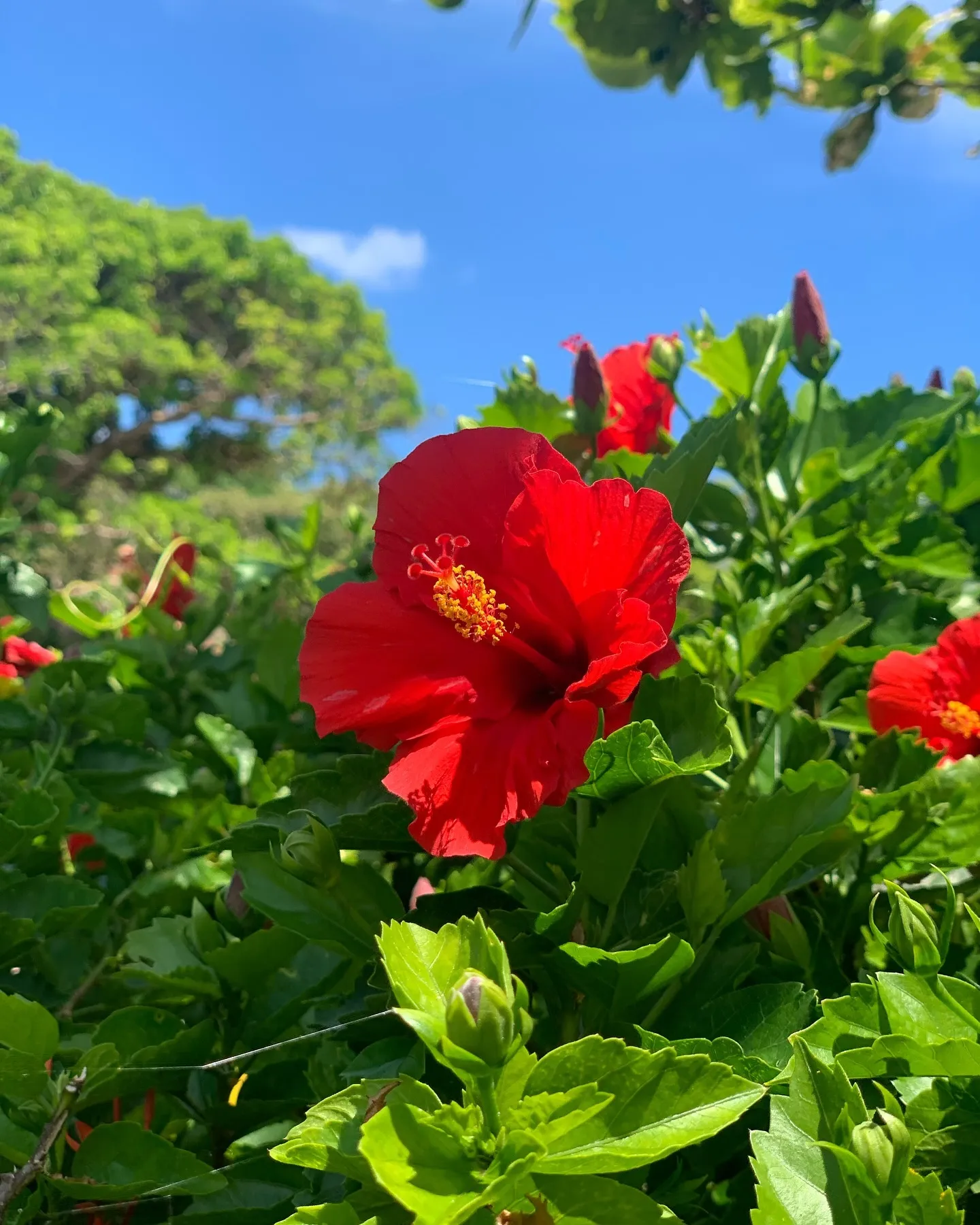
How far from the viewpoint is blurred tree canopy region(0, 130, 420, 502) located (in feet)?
43.5

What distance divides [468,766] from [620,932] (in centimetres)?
16

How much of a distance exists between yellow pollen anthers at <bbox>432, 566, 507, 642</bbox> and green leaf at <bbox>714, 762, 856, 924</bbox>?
185mm

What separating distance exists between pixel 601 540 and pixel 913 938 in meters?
0.27

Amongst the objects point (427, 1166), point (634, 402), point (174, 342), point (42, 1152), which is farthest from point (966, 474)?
point (174, 342)

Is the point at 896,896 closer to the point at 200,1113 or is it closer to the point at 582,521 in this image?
the point at 582,521

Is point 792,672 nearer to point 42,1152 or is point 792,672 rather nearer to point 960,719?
point 960,719

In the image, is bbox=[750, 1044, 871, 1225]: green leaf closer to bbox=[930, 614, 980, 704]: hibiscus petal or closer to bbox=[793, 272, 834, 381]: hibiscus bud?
bbox=[930, 614, 980, 704]: hibiscus petal

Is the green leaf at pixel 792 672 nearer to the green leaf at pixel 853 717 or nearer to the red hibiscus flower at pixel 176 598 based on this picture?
the green leaf at pixel 853 717

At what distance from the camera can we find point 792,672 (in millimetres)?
725

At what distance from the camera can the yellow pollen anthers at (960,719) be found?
822mm

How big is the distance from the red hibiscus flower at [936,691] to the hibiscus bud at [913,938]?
323mm

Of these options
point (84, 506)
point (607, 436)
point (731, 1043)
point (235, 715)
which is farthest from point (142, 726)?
point (84, 506)

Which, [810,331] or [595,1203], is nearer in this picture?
[595,1203]

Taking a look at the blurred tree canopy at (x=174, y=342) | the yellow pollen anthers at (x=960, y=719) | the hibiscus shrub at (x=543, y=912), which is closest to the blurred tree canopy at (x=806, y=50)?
the hibiscus shrub at (x=543, y=912)
